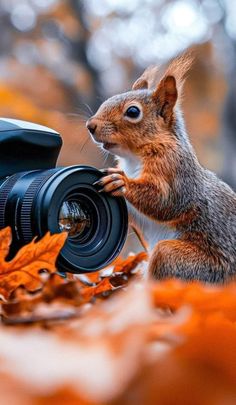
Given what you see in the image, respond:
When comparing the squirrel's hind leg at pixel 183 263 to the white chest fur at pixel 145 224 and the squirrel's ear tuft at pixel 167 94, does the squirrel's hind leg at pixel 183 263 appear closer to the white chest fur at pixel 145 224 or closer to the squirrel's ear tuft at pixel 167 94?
the white chest fur at pixel 145 224

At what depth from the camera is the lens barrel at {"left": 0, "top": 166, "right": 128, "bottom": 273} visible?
3.38 feet

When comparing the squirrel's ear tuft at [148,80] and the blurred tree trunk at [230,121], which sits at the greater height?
the squirrel's ear tuft at [148,80]

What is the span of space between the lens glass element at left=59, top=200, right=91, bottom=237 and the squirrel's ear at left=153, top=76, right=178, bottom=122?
31 cm

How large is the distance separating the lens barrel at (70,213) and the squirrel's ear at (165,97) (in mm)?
266

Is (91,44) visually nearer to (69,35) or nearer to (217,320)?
(69,35)

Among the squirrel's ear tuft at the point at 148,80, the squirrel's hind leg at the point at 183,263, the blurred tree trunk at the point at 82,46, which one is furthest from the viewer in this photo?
the blurred tree trunk at the point at 82,46

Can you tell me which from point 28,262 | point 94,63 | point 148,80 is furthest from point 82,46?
point 28,262

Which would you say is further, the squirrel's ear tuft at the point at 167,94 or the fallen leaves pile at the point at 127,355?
the squirrel's ear tuft at the point at 167,94

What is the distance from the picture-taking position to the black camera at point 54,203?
103 cm

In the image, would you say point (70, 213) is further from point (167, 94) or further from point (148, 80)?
point (148, 80)

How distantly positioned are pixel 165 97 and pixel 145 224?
0.89ft

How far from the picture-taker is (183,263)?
116cm

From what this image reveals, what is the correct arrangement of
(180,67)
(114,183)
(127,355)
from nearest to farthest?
(127,355) → (114,183) → (180,67)

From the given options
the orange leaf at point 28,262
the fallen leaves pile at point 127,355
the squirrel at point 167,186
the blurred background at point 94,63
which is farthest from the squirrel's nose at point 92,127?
the blurred background at point 94,63
